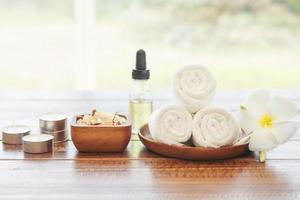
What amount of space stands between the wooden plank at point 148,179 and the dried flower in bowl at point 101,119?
0.35 ft

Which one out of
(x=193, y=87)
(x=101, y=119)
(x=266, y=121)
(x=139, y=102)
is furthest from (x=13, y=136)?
(x=266, y=121)

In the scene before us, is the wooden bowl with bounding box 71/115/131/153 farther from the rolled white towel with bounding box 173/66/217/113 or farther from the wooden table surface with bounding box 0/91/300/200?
the rolled white towel with bounding box 173/66/217/113

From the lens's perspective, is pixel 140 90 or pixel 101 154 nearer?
pixel 101 154

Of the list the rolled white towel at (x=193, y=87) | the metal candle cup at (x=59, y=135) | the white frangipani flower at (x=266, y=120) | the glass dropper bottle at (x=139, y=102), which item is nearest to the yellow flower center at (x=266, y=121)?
the white frangipani flower at (x=266, y=120)

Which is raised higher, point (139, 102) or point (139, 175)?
point (139, 102)

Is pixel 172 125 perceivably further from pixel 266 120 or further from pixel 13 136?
pixel 13 136

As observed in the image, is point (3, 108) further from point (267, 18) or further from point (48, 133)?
point (267, 18)

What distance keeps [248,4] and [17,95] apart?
2.42m

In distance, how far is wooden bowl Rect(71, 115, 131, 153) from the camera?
1370 millimetres

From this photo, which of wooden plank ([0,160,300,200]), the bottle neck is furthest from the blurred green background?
wooden plank ([0,160,300,200])

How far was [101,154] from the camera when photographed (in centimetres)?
139

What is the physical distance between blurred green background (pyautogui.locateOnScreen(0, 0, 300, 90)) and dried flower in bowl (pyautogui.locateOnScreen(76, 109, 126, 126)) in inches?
104

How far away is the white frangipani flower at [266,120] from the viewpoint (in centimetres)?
134

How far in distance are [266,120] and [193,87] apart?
0.19 metres
